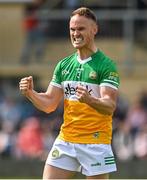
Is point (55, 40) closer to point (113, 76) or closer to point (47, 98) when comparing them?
point (47, 98)

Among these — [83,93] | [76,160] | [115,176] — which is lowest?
[115,176]

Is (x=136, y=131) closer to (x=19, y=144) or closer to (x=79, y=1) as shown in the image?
(x=19, y=144)

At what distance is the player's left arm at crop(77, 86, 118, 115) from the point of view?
703 centimetres

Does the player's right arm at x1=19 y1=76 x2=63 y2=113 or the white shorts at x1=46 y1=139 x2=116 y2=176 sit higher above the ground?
the player's right arm at x1=19 y1=76 x2=63 y2=113

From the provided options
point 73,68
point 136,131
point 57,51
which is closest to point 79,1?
point 57,51

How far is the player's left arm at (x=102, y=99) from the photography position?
703cm

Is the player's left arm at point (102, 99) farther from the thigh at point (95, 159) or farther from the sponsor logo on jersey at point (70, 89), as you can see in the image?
the thigh at point (95, 159)

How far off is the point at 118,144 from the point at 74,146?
760cm

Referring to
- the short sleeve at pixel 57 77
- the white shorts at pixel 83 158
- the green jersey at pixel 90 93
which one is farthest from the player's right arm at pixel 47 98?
the white shorts at pixel 83 158

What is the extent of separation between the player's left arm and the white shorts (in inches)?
14.8

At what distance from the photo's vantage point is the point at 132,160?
14.8 metres

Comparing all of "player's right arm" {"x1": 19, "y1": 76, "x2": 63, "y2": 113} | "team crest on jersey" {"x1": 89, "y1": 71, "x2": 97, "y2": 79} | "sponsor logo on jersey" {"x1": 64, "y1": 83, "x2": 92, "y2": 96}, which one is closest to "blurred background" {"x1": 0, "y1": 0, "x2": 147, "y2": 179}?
"player's right arm" {"x1": 19, "y1": 76, "x2": 63, "y2": 113}

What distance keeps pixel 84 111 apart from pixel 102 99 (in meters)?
0.28

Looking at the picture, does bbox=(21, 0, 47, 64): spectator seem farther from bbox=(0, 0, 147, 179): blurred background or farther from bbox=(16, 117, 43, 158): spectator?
bbox=(16, 117, 43, 158): spectator
